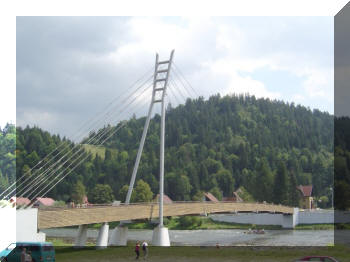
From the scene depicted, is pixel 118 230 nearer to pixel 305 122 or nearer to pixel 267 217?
pixel 267 217

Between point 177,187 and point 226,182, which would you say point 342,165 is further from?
point 226,182

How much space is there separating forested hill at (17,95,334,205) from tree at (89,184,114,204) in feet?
5.66

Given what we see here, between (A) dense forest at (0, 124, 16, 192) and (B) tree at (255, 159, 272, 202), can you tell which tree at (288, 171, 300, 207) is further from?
(A) dense forest at (0, 124, 16, 192)

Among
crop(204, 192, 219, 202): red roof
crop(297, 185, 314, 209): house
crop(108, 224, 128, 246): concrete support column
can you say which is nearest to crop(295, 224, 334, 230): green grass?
crop(297, 185, 314, 209): house

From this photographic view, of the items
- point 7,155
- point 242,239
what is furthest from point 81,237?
point 7,155

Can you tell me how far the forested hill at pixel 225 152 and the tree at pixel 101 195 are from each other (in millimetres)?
1724

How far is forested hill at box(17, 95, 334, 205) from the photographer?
249ft

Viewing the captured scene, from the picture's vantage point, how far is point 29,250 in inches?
613

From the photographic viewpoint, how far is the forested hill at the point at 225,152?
75812 mm

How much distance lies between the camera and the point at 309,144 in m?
103

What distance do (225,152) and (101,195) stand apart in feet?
106

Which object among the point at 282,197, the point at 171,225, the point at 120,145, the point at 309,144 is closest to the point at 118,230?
the point at 171,225

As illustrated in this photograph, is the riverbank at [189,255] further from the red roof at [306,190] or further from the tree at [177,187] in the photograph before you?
the red roof at [306,190]

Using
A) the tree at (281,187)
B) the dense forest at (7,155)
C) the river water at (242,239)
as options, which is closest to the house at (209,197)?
the tree at (281,187)
